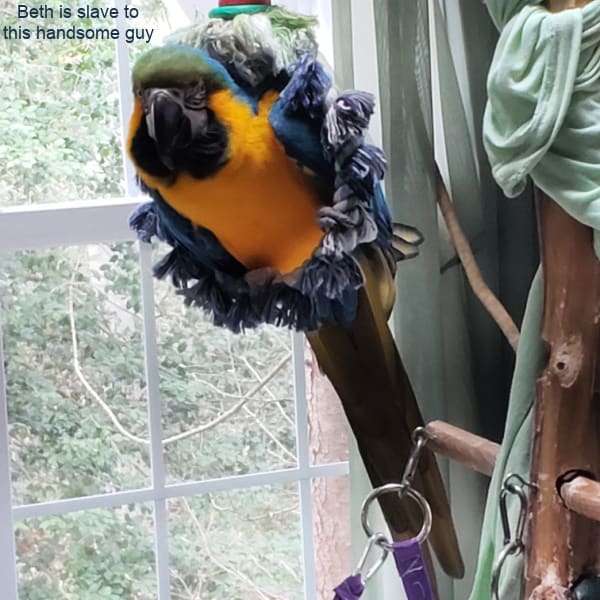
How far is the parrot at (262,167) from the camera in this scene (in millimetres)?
853

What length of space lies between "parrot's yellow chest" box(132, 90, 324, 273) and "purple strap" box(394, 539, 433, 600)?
0.28 meters

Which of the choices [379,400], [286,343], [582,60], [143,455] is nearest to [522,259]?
[379,400]

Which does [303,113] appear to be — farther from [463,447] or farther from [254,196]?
[463,447]

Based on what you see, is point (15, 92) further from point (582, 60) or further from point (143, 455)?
point (582, 60)

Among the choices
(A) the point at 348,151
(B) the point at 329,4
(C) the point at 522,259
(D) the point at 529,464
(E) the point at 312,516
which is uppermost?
Answer: (B) the point at 329,4

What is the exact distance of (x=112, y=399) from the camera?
1368mm

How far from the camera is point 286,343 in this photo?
1.44 metres

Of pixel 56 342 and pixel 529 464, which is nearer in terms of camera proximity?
pixel 529 464

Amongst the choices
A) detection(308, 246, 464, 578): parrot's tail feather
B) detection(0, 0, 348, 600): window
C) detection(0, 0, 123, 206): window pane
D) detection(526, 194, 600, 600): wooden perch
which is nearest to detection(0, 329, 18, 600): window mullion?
detection(0, 0, 348, 600): window

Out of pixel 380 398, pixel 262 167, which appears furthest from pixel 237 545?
pixel 262 167

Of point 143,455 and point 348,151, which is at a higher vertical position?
point 348,151

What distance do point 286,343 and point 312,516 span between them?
257 mm

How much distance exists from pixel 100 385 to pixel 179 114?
617 millimetres

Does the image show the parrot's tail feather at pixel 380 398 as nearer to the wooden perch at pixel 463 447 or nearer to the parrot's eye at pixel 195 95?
the wooden perch at pixel 463 447
